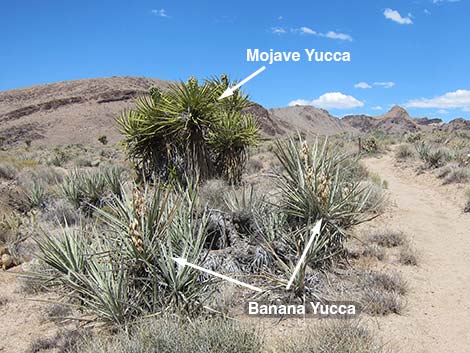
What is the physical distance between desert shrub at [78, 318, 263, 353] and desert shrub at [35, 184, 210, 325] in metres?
0.51

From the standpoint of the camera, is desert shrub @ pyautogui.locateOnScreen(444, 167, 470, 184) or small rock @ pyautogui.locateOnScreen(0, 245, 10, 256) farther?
desert shrub @ pyautogui.locateOnScreen(444, 167, 470, 184)

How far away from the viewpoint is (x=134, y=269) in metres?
3.98

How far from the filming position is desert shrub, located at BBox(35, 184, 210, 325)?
12.4 ft

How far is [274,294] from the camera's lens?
477cm

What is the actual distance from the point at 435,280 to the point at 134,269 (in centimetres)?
412

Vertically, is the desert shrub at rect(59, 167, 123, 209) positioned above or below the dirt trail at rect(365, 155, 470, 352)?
above

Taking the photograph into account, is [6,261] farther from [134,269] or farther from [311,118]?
[311,118]

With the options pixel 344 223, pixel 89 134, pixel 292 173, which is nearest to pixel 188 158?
pixel 292 173

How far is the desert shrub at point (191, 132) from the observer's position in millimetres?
7961

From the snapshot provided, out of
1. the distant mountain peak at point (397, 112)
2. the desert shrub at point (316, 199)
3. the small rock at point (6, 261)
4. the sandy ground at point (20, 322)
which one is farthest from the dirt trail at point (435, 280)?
the distant mountain peak at point (397, 112)

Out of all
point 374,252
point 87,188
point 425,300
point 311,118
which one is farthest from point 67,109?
point 311,118

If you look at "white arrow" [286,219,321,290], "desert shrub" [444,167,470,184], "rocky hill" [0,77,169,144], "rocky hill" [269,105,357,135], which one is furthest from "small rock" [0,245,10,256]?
"rocky hill" [269,105,357,135]

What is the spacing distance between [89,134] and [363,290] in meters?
56.9

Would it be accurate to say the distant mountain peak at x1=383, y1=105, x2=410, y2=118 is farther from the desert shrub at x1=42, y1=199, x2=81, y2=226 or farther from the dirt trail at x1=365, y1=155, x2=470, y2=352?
the desert shrub at x1=42, y1=199, x2=81, y2=226
